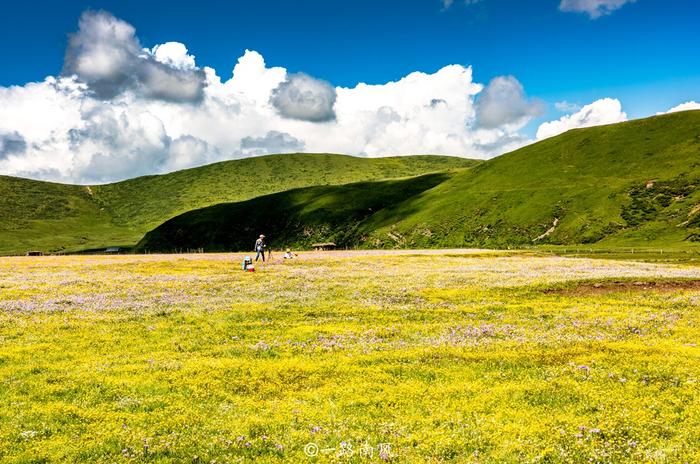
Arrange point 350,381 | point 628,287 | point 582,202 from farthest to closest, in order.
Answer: point 582,202
point 628,287
point 350,381

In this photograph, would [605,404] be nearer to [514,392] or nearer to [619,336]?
[514,392]

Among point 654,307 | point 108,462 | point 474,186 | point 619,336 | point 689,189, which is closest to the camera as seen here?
point 108,462

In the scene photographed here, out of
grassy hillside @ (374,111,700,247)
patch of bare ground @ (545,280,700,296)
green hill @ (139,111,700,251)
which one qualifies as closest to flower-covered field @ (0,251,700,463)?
patch of bare ground @ (545,280,700,296)

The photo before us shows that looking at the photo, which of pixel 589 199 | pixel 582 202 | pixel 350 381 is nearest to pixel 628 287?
pixel 350 381

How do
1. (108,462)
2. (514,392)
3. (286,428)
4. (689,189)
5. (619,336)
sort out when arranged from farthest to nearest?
(689,189)
(619,336)
(514,392)
(286,428)
(108,462)

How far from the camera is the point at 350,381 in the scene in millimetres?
16844

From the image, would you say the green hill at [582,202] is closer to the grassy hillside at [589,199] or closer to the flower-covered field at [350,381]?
the grassy hillside at [589,199]

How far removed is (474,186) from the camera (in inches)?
7766

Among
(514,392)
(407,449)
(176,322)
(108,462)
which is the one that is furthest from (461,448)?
(176,322)

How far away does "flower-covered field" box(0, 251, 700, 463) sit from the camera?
12133 millimetres

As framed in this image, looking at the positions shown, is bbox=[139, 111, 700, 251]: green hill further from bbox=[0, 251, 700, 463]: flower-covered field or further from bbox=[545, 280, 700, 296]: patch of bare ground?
bbox=[0, 251, 700, 463]: flower-covered field

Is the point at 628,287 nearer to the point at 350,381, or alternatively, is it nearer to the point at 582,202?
the point at 350,381

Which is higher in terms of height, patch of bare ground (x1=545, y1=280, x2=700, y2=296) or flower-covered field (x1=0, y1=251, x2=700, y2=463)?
patch of bare ground (x1=545, y1=280, x2=700, y2=296)

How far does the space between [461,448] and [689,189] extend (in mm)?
156373
